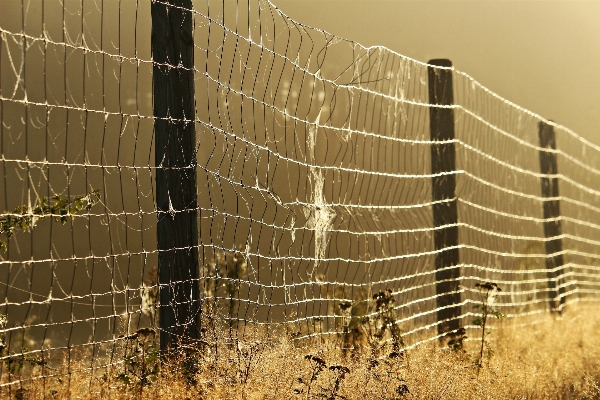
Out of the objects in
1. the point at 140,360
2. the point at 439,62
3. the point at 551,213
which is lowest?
the point at 140,360

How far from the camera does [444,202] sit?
7.23 m

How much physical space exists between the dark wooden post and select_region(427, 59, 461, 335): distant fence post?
120 inches

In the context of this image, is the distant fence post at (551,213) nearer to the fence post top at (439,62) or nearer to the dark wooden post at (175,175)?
the fence post top at (439,62)

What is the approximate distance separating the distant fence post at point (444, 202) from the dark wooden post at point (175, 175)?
10.0 ft

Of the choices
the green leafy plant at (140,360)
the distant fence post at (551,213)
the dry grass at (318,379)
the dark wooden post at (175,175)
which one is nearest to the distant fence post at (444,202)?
the dry grass at (318,379)

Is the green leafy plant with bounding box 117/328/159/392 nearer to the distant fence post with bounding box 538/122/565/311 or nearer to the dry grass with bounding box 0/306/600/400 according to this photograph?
the dry grass with bounding box 0/306/600/400

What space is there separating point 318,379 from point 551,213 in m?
6.90

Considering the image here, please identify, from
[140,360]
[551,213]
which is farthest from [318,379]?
[551,213]

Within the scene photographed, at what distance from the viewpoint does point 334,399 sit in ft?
13.4

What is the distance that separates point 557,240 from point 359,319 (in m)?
5.73

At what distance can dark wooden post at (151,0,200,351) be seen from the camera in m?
4.41

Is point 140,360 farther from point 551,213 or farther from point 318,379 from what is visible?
point 551,213

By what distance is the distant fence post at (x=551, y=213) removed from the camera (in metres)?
10.4

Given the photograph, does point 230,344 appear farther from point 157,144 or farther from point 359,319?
point 359,319
